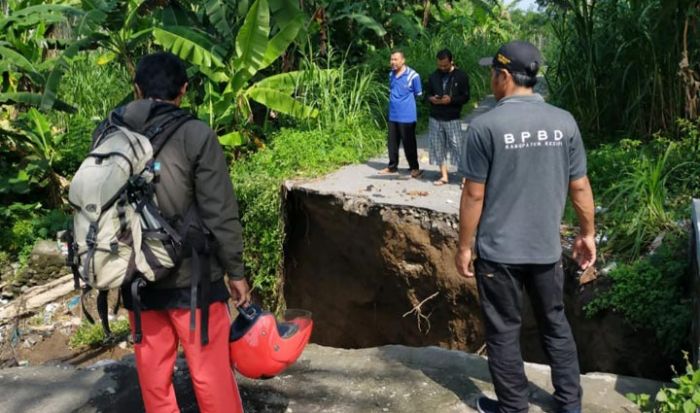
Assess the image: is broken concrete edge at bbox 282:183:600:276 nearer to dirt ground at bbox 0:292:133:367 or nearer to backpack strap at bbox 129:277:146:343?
dirt ground at bbox 0:292:133:367

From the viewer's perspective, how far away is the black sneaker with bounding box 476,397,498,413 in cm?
355

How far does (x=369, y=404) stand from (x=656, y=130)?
5.24 metres

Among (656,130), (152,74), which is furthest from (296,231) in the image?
(152,74)

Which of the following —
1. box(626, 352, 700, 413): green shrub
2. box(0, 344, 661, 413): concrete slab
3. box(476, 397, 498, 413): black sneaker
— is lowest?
box(0, 344, 661, 413): concrete slab

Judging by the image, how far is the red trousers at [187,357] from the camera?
2953mm

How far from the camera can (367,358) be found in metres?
4.36

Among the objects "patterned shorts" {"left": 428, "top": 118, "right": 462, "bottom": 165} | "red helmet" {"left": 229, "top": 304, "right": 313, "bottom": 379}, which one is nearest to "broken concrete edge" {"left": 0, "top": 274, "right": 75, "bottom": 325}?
"patterned shorts" {"left": 428, "top": 118, "right": 462, "bottom": 165}

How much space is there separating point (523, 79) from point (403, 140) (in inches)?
177

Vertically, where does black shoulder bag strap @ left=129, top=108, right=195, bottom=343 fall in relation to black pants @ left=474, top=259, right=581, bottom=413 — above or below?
above

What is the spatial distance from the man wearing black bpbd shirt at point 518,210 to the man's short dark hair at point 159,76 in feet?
4.35

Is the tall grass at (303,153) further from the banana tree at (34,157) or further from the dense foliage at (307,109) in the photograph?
the banana tree at (34,157)

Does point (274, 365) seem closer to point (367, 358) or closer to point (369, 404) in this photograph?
point (369, 404)

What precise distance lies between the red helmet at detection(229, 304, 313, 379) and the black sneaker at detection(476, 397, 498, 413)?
1.06 m

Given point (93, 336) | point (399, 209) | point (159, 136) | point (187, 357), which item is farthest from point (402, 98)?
point (187, 357)
